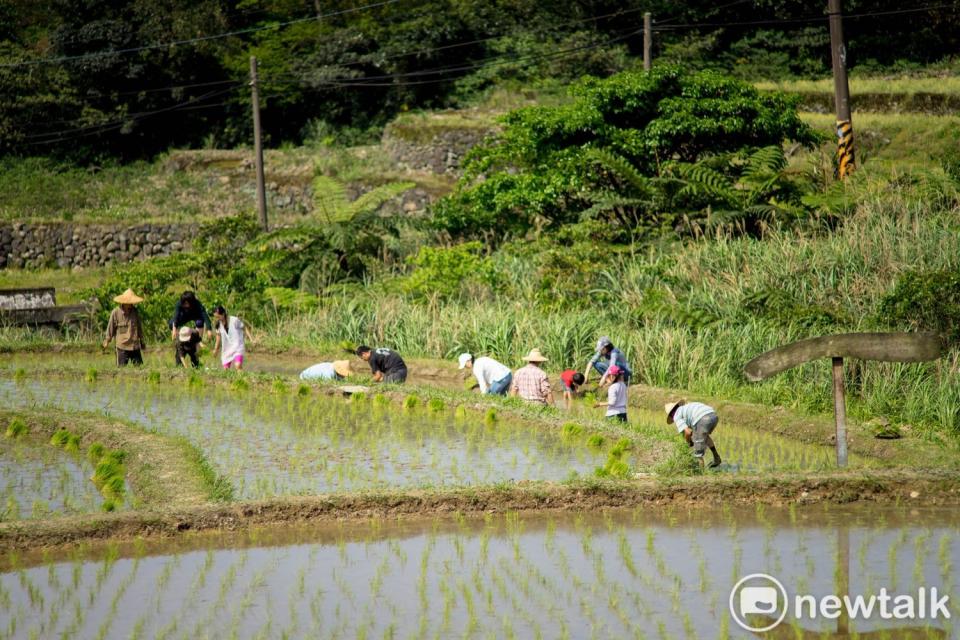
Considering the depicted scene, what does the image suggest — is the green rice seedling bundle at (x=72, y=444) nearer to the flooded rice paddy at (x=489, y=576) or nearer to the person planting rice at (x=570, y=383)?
the flooded rice paddy at (x=489, y=576)

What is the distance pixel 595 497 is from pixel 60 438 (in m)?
5.60

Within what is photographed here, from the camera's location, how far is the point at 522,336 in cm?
1636

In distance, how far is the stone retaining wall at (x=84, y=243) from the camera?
30250 millimetres

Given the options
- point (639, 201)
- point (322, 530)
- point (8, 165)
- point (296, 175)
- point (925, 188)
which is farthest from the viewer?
point (8, 165)

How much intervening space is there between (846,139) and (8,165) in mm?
24883

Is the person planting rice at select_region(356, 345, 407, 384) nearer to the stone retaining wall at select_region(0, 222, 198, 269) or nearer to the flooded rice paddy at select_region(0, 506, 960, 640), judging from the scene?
the flooded rice paddy at select_region(0, 506, 960, 640)

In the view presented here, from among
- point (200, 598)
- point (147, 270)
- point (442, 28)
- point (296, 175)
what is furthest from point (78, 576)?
point (442, 28)

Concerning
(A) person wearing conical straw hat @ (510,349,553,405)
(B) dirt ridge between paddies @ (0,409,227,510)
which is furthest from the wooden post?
(B) dirt ridge between paddies @ (0,409,227,510)

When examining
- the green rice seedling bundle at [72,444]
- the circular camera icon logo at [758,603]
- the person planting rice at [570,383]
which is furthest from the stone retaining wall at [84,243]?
the circular camera icon logo at [758,603]

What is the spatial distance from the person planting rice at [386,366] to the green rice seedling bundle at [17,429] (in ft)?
13.4

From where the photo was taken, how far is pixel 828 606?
682 centimetres

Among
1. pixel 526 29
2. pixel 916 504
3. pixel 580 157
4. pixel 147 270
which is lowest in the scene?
pixel 916 504

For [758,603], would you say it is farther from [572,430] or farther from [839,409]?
[572,430]

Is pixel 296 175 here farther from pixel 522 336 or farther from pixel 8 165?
pixel 522 336
